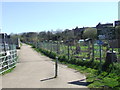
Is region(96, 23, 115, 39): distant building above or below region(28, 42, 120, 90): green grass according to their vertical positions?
above

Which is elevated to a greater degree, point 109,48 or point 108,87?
point 109,48

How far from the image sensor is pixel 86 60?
1273 centimetres

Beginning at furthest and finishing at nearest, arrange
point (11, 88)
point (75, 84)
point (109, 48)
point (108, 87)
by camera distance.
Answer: point (109, 48), point (75, 84), point (11, 88), point (108, 87)

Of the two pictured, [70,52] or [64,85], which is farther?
[70,52]

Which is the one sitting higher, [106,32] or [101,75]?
[106,32]

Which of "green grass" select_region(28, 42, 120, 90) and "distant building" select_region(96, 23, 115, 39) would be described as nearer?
"green grass" select_region(28, 42, 120, 90)

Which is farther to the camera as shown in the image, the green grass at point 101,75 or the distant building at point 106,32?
the distant building at point 106,32

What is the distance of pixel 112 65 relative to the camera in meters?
9.41

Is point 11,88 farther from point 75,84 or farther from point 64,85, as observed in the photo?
point 75,84

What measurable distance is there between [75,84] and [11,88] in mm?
2435

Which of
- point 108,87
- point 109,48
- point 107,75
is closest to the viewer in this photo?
point 108,87

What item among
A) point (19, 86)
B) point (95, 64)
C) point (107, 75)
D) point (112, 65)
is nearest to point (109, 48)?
point (95, 64)

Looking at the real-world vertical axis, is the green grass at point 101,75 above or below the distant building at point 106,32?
below

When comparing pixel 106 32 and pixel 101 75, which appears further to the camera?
pixel 106 32
